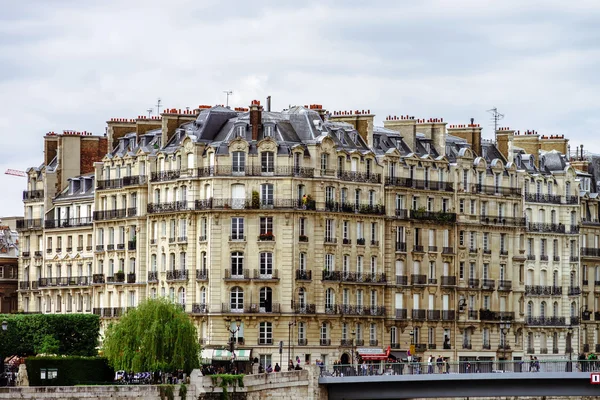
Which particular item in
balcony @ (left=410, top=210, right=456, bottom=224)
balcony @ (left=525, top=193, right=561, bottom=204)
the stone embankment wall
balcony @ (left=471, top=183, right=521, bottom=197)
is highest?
balcony @ (left=471, top=183, right=521, bottom=197)

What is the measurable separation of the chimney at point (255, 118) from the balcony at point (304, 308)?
9519mm

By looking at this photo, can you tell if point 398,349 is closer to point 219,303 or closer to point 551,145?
point 219,303

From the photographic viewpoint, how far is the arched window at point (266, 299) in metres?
113

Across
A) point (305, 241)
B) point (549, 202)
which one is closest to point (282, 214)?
point (305, 241)

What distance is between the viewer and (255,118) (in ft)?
376

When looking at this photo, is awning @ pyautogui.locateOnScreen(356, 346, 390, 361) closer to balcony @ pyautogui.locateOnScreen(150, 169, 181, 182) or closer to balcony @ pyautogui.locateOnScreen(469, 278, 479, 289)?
balcony @ pyautogui.locateOnScreen(469, 278, 479, 289)

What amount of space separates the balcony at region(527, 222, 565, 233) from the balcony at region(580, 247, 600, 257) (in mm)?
4090

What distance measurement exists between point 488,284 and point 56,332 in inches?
1081

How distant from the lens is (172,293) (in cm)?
11575

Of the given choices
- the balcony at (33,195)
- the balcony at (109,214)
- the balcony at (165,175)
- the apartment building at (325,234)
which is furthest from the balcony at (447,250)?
the balcony at (33,195)

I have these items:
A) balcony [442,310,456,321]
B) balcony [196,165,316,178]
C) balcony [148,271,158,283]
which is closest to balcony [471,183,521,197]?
balcony [442,310,456,321]

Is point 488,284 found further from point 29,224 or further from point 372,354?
point 29,224

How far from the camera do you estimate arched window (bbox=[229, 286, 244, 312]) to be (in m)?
113

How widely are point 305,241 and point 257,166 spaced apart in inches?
193
